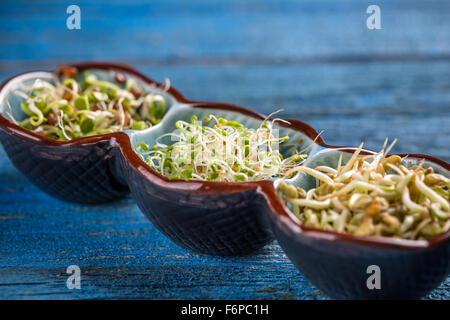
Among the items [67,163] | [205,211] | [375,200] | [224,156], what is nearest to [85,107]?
[67,163]

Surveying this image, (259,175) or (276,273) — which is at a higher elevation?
(259,175)

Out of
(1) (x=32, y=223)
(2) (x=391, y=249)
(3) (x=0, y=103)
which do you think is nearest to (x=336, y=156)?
(2) (x=391, y=249)

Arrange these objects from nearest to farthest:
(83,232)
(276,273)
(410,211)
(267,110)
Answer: (410,211) < (276,273) < (83,232) < (267,110)

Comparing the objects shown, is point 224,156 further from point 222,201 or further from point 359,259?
point 359,259

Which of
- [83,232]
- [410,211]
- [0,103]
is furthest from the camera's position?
[0,103]

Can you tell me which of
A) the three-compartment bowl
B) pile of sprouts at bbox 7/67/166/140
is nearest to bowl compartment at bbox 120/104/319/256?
the three-compartment bowl

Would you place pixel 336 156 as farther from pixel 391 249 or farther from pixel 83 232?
pixel 83 232
